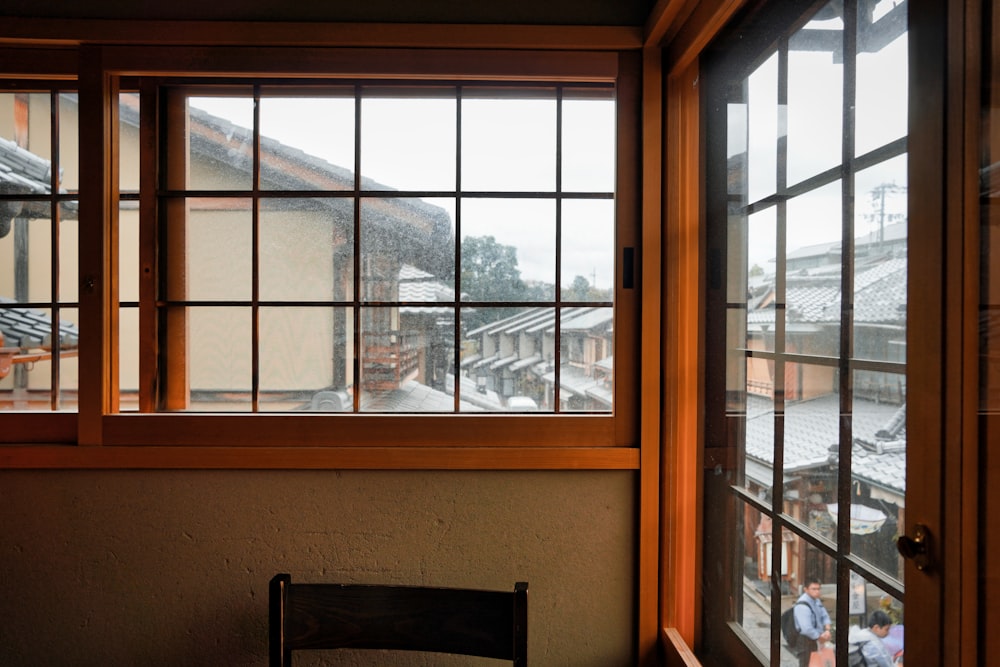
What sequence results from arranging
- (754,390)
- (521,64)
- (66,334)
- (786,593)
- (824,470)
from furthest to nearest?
(66,334)
(521,64)
(754,390)
(786,593)
(824,470)

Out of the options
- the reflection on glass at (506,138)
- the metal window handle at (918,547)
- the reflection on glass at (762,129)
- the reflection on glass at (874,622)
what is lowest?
the reflection on glass at (874,622)

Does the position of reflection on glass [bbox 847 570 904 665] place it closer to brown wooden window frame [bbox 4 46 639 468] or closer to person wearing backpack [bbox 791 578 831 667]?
person wearing backpack [bbox 791 578 831 667]

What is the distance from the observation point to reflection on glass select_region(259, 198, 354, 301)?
1781 millimetres

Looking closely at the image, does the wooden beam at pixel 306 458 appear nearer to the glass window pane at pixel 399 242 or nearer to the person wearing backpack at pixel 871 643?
the glass window pane at pixel 399 242

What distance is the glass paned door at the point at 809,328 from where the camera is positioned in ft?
2.84

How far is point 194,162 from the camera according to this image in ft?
5.86

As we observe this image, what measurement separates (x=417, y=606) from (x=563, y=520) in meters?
0.50

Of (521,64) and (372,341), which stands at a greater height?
(521,64)

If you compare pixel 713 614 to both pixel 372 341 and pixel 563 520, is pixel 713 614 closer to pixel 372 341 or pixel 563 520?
pixel 563 520

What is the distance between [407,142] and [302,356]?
27.6 inches

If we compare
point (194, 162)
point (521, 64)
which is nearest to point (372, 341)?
point (194, 162)

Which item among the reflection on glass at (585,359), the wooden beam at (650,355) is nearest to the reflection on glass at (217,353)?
the reflection on glass at (585,359)

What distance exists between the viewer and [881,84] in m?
0.87

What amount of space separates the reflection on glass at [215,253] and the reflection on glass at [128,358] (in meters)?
0.13
